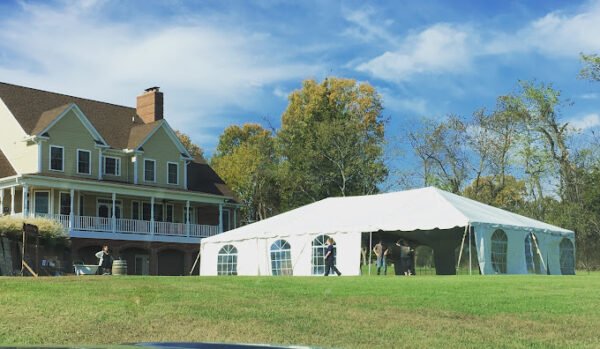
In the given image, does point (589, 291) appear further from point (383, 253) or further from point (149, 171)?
point (149, 171)

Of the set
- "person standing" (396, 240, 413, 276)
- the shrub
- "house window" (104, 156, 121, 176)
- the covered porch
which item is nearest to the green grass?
"person standing" (396, 240, 413, 276)

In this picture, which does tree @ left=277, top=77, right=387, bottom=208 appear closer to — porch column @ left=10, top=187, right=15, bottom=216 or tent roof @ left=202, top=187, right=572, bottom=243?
tent roof @ left=202, top=187, right=572, bottom=243

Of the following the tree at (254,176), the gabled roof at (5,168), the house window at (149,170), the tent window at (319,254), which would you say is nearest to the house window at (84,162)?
the gabled roof at (5,168)

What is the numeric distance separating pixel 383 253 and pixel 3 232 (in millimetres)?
14805

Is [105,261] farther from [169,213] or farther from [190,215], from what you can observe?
[190,215]

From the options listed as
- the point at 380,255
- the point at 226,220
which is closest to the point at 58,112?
the point at 226,220

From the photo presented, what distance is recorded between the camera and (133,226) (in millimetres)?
39312

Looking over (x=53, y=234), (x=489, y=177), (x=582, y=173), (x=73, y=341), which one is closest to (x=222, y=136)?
(x=489, y=177)

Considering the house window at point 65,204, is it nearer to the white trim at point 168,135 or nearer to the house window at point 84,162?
the house window at point 84,162

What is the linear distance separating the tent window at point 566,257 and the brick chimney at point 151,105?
24195mm

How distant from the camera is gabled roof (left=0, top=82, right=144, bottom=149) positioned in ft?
125

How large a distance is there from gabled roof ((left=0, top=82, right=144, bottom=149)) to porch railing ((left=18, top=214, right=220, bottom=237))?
4.71 meters

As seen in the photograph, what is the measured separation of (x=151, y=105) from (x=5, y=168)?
10.1 meters

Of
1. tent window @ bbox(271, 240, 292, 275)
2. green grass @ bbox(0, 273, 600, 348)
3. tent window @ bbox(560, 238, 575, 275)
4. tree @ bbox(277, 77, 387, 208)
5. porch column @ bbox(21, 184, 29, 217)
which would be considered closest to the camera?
green grass @ bbox(0, 273, 600, 348)
